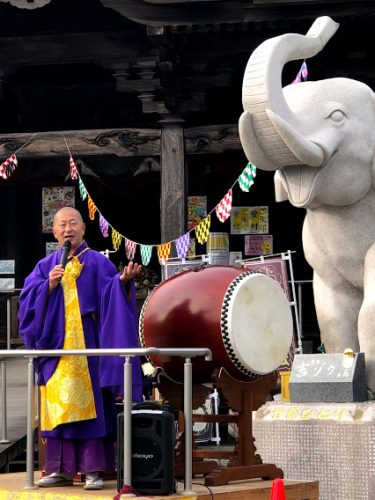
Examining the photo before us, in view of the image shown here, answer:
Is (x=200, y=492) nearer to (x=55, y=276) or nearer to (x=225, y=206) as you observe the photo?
(x=55, y=276)

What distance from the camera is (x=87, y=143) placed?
13.0 m

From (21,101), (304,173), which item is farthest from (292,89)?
(21,101)

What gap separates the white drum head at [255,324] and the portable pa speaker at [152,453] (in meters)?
0.61

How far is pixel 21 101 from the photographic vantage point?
14953 millimetres

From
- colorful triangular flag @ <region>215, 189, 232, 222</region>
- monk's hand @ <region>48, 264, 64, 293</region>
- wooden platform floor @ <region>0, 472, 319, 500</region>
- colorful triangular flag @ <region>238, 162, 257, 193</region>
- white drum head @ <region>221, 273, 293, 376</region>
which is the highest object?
colorful triangular flag @ <region>238, 162, 257, 193</region>

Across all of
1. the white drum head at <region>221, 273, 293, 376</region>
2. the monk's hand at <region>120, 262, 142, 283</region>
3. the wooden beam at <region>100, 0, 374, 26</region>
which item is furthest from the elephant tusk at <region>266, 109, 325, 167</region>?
the wooden beam at <region>100, 0, 374, 26</region>

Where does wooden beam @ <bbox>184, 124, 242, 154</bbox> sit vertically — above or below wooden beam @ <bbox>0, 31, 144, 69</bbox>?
below

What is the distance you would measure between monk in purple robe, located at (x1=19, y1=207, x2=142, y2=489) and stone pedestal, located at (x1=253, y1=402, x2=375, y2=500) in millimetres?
1018

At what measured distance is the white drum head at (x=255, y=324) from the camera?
6320 millimetres

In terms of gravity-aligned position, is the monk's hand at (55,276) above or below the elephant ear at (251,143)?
below

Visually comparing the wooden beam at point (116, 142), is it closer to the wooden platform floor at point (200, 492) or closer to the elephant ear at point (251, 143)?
the elephant ear at point (251, 143)

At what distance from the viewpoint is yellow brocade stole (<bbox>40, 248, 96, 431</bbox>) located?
21.2 feet

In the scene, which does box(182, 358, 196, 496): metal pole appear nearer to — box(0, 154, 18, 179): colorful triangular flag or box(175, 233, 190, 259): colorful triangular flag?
box(175, 233, 190, 259): colorful triangular flag

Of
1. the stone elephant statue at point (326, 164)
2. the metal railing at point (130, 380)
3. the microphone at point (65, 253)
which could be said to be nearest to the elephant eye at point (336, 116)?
the stone elephant statue at point (326, 164)
